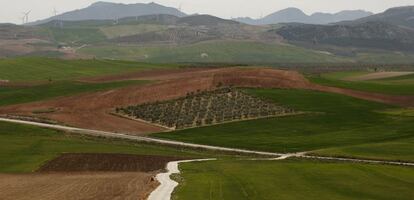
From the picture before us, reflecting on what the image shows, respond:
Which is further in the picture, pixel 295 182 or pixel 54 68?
pixel 54 68

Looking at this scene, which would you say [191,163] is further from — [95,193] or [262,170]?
[95,193]

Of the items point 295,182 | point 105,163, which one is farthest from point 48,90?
point 295,182

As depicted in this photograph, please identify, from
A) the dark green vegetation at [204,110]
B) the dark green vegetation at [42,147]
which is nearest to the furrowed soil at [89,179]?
the dark green vegetation at [42,147]

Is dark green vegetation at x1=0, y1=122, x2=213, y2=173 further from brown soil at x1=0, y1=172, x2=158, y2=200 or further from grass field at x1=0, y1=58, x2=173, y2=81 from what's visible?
grass field at x1=0, y1=58, x2=173, y2=81

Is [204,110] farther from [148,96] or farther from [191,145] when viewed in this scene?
[191,145]

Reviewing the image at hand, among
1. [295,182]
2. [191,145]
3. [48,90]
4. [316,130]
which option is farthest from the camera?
[48,90]

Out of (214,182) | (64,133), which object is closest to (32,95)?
(64,133)
